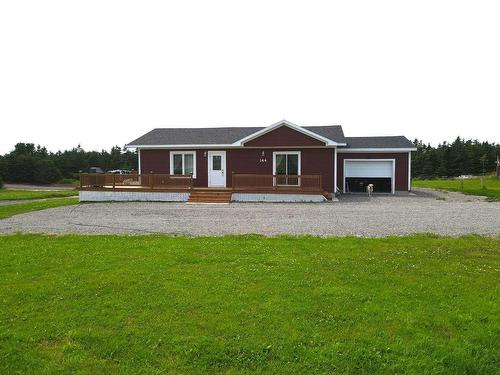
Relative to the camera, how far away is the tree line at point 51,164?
56.9m

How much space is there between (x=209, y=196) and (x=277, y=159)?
15.1 ft

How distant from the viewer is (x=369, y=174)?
79.8 ft

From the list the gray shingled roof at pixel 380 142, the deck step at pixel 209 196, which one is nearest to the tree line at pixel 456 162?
the gray shingled roof at pixel 380 142

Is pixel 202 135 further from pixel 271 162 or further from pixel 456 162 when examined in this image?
pixel 456 162

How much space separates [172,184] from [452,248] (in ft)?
49.9

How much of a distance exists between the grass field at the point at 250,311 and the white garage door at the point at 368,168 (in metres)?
17.6

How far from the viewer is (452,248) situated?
287 inches

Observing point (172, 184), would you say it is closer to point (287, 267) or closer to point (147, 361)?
point (287, 267)

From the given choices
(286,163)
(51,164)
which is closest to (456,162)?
(286,163)

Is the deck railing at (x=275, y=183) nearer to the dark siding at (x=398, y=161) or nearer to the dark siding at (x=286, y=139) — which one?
the dark siding at (x=286, y=139)

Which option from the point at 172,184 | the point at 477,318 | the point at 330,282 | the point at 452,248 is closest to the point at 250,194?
the point at 172,184

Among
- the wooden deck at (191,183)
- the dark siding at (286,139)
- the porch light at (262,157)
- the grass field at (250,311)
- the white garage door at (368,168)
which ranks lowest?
the grass field at (250,311)

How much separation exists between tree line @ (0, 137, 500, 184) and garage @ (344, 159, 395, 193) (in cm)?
4094

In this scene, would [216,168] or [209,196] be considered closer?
[209,196]
